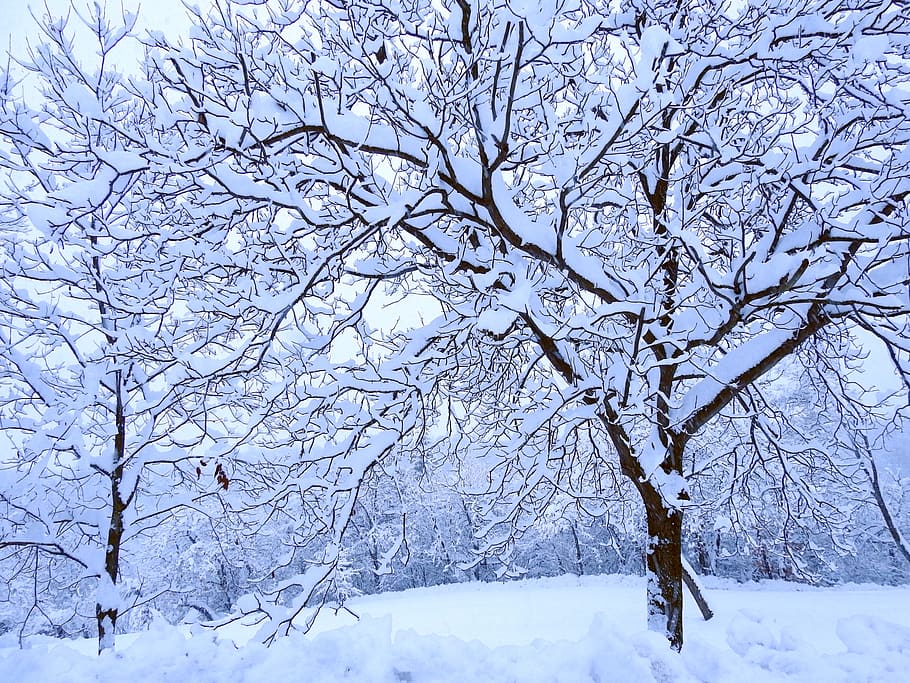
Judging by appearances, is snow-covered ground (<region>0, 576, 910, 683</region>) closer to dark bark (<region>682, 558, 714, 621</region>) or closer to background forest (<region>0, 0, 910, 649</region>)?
background forest (<region>0, 0, 910, 649</region>)

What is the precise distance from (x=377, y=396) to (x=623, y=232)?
125 inches

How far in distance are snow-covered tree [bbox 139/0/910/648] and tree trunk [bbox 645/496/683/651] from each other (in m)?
0.02

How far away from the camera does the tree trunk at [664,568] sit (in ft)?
14.6

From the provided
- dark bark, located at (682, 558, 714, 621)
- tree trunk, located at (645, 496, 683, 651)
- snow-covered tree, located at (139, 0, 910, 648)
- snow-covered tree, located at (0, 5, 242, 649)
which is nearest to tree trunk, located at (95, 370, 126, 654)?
snow-covered tree, located at (0, 5, 242, 649)

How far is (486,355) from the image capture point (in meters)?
5.14

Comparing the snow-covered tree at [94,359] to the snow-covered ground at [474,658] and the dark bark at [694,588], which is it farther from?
the dark bark at [694,588]

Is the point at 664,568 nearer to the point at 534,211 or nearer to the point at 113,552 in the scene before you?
the point at 534,211

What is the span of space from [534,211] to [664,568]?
3.48 m

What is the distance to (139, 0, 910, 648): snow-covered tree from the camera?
10.8 feet

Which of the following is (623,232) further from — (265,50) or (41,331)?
(41,331)

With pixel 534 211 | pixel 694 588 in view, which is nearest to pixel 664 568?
pixel 694 588

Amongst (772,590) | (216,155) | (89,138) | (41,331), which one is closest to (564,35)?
(216,155)

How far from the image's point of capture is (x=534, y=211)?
523 cm

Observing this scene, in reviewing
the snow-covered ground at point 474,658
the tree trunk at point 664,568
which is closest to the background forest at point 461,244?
the tree trunk at point 664,568
